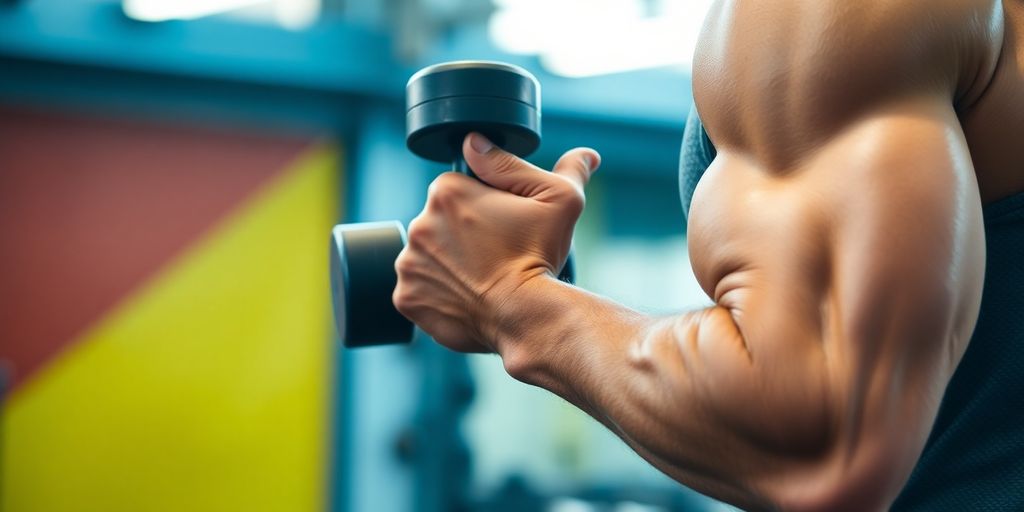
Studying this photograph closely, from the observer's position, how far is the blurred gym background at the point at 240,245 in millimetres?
2564

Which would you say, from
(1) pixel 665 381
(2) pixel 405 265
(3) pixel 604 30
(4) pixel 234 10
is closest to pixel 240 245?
(4) pixel 234 10

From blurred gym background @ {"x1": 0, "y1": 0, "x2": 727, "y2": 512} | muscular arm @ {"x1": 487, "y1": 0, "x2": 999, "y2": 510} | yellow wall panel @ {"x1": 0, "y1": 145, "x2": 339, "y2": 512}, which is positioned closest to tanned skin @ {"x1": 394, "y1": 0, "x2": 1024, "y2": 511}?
muscular arm @ {"x1": 487, "y1": 0, "x2": 999, "y2": 510}

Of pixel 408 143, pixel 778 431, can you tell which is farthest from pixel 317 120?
pixel 778 431

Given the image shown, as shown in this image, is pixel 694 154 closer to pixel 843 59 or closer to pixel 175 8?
pixel 843 59

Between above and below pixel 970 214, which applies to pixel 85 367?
below

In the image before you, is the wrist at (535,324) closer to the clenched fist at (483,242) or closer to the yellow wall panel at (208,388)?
the clenched fist at (483,242)

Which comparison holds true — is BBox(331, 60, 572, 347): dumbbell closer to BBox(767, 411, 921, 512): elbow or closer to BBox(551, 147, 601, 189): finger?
BBox(551, 147, 601, 189): finger

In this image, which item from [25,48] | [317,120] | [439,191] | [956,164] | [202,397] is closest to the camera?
A: [956,164]

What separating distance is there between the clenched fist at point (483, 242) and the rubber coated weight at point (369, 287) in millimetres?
96

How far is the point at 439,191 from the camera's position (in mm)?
712

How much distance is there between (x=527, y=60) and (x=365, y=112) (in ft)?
1.89

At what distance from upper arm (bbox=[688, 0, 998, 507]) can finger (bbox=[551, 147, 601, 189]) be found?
0.81 feet

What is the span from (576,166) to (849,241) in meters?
0.33

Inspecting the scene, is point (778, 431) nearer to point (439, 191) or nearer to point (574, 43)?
point (439, 191)
